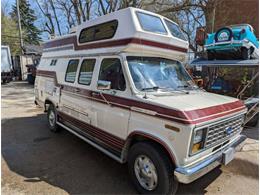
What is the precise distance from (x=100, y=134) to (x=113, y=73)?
1.18m

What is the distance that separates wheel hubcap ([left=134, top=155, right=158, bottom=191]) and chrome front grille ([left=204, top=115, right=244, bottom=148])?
819 mm

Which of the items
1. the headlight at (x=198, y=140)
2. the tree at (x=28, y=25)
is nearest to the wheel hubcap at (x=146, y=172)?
the headlight at (x=198, y=140)

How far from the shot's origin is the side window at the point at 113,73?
3.66 metres

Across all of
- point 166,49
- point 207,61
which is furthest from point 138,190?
point 207,61

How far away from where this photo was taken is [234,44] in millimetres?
5887

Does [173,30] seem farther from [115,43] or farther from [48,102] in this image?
[48,102]

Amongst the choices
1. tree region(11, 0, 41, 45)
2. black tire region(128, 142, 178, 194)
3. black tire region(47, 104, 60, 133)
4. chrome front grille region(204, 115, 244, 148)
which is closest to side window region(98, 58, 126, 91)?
black tire region(128, 142, 178, 194)

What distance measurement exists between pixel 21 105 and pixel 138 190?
8804mm

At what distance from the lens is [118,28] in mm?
3811

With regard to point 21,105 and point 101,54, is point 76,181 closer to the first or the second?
point 101,54

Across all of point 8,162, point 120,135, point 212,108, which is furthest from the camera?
point 8,162

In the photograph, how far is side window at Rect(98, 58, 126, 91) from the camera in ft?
12.0

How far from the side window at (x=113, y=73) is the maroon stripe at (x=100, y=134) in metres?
0.86

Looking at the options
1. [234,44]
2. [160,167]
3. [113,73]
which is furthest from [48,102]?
[234,44]
